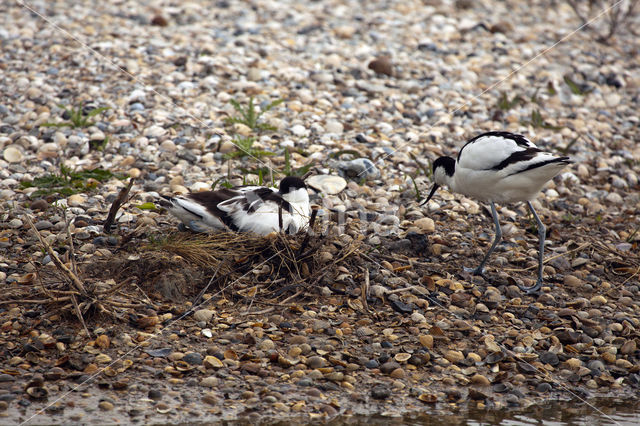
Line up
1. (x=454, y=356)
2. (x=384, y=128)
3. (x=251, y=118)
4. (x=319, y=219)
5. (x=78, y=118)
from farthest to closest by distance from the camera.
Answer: (x=384, y=128)
(x=251, y=118)
(x=78, y=118)
(x=319, y=219)
(x=454, y=356)

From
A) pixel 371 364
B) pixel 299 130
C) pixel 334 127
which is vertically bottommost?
pixel 371 364

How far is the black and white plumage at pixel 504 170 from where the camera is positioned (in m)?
5.11

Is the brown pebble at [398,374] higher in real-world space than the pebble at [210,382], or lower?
higher

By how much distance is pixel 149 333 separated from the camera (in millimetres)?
4344

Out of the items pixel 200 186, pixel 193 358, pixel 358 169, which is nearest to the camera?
pixel 193 358

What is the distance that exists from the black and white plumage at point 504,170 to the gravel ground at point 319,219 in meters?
0.45

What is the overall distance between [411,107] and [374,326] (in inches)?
153

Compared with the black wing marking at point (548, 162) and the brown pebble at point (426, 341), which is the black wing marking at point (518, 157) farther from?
the brown pebble at point (426, 341)

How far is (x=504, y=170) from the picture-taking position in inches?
206

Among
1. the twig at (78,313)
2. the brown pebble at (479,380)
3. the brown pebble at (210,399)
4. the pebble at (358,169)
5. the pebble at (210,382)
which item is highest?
the pebble at (358,169)

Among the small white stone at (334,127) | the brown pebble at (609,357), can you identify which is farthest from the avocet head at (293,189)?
the brown pebble at (609,357)

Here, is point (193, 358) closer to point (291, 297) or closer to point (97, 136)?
point (291, 297)

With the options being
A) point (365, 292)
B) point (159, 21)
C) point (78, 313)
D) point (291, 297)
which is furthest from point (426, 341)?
point (159, 21)

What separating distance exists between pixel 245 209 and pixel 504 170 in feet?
6.33
